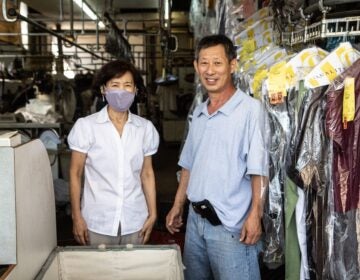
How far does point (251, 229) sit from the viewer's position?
166cm

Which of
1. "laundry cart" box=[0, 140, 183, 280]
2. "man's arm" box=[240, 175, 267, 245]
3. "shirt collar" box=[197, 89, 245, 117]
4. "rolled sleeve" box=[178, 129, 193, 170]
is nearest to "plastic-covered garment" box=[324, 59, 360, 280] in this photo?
"man's arm" box=[240, 175, 267, 245]

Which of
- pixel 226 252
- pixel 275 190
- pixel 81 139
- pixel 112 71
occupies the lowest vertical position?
pixel 226 252

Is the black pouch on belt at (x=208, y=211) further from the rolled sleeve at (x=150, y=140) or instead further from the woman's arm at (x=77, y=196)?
the woman's arm at (x=77, y=196)

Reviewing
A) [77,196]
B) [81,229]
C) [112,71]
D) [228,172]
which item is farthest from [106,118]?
[228,172]

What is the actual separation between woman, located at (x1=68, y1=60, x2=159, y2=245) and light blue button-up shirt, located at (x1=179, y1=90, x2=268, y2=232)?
0.36 meters

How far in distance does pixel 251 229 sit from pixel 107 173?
2.41ft

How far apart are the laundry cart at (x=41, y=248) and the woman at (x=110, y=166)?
1.12 ft

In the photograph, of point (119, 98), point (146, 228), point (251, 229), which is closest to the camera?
point (251, 229)

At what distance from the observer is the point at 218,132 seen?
5.71 feet

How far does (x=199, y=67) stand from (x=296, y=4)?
593mm

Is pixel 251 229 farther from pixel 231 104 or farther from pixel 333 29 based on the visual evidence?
pixel 333 29

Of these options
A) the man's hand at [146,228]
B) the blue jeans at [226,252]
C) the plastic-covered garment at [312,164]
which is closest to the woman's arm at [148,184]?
the man's hand at [146,228]

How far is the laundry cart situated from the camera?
3.58 ft

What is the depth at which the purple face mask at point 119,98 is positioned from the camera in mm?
1869
